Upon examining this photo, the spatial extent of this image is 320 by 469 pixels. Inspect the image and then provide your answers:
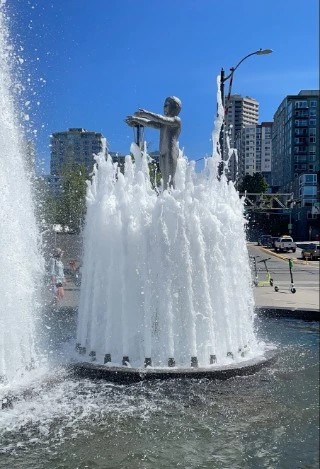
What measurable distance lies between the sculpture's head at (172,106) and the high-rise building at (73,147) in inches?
1272

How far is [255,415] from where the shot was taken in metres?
6.14

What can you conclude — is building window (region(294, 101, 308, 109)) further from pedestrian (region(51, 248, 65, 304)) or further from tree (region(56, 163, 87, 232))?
pedestrian (region(51, 248, 65, 304))

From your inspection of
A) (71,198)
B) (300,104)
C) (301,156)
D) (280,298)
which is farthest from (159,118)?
(301,156)

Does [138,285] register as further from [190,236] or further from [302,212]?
[302,212]

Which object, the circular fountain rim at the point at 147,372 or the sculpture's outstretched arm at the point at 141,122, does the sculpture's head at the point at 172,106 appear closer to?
the sculpture's outstretched arm at the point at 141,122

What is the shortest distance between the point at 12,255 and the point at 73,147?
128 feet

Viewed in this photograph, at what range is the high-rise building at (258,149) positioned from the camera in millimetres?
140000

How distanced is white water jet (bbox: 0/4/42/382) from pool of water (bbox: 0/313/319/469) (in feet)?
1.73

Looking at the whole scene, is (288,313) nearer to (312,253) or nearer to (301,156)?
(312,253)

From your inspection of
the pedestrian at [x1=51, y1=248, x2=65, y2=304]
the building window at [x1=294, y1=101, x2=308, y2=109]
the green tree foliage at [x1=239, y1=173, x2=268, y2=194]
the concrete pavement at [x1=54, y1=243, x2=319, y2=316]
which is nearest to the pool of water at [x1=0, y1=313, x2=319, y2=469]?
the concrete pavement at [x1=54, y1=243, x2=319, y2=316]

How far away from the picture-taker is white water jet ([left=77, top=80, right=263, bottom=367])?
7926 mm

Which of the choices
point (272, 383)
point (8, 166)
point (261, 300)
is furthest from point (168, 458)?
point (261, 300)

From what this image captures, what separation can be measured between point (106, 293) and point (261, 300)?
26.0 feet

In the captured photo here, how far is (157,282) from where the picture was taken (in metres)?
8.01
